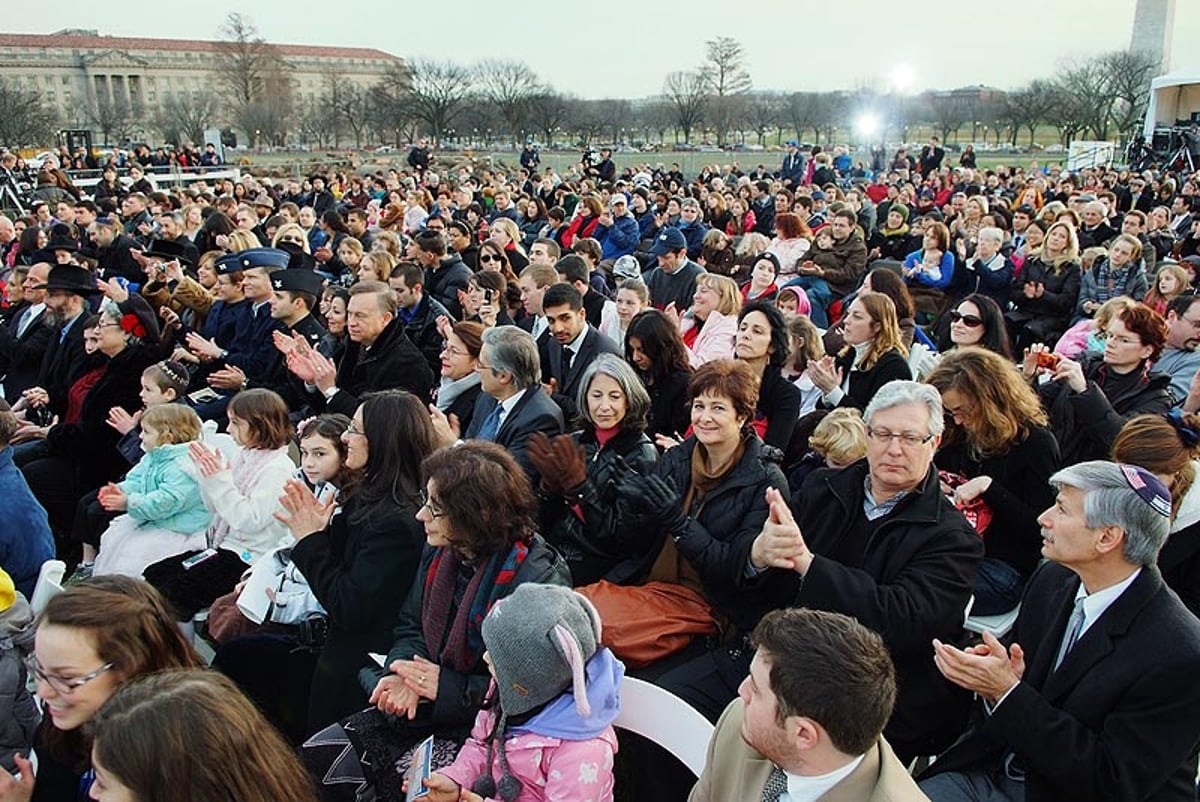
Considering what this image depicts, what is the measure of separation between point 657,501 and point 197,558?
2.28 m

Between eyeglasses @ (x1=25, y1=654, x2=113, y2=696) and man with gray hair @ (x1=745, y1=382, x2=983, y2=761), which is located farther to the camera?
man with gray hair @ (x1=745, y1=382, x2=983, y2=761)

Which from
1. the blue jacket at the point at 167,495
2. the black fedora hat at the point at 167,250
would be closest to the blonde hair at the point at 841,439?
the blue jacket at the point at 167,495

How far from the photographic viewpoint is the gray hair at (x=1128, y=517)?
2.24 metres

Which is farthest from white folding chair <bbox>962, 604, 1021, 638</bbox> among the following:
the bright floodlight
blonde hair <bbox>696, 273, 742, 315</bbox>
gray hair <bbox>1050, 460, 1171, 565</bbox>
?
the bright floodlight

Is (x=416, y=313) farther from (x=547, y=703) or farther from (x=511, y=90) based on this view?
(x=511, y=90)

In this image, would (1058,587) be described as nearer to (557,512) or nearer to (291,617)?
(557,512)

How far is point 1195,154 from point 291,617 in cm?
2727

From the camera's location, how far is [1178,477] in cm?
295

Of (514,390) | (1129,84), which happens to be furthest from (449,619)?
(1129,84)

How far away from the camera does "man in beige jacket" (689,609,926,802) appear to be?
1821 mm

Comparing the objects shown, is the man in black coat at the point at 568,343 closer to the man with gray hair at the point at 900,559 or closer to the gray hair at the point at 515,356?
the gray hair at the point at 515,356

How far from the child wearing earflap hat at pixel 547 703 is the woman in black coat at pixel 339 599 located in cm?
78

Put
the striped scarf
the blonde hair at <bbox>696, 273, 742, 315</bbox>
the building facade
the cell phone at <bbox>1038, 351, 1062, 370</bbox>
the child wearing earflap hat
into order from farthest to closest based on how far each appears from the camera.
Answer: the building facade, the blonde hair at <bbox>696, 273, 742, 315</bbox>, the cell phone at <bbox>1038, 351, 1062, 370</bbox>, the striped scarf, the child wearing earflap hat

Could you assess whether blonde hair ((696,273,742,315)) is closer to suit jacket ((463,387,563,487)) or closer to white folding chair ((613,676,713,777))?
suit jacket ((463,387,563,487))
